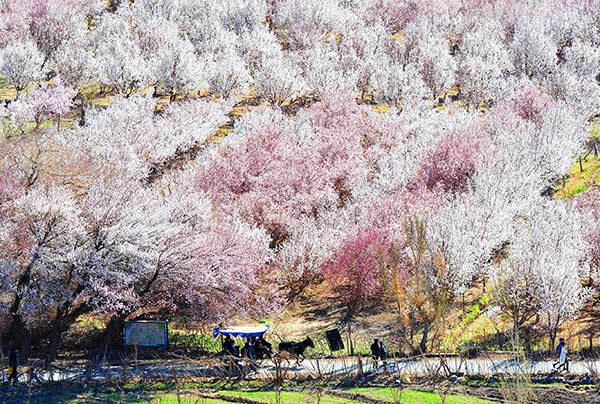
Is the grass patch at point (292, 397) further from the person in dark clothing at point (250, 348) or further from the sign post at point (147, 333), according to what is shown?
the sign post at point (147, 333)

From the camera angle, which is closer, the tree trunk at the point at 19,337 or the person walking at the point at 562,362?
the person walking at the point at 562,362

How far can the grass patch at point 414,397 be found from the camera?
25.1 meters

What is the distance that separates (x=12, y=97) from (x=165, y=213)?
38.1 meters

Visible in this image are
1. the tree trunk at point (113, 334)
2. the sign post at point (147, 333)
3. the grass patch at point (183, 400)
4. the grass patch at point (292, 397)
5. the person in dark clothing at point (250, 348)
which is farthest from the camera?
the tree trunk at point (113, 334)

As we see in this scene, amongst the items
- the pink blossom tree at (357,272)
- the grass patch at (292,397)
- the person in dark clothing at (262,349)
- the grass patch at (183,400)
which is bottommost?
the grass patch at (292,397)

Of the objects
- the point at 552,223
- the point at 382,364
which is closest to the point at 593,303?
the point at 552,223

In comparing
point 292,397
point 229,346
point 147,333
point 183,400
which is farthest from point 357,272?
point 183,400

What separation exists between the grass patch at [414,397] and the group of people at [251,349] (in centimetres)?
412

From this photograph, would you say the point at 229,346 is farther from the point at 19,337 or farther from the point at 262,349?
the point at 19,337

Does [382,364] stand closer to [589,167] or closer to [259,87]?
[589,167]

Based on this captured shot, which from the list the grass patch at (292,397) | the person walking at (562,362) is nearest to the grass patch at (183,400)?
the grass patch at (292,397)

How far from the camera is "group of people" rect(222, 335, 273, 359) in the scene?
1143 inches

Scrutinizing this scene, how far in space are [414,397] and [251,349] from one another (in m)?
6.37

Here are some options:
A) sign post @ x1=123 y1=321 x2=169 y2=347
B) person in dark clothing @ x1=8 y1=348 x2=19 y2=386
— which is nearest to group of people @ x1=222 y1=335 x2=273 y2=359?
sign post @ x1=123 y1=321 x2=169 y2=347
